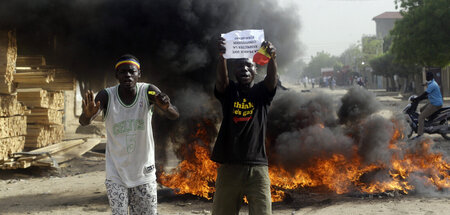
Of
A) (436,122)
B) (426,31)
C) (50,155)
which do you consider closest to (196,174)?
(50,155)

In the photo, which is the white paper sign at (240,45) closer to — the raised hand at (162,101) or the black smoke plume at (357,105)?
the raised hand at (162,101)

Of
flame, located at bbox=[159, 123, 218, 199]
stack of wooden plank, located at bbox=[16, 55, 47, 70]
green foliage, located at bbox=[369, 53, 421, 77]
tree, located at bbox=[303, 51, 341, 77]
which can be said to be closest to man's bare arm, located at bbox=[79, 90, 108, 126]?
flame, located at bbox=[159, 123, 218, 199]

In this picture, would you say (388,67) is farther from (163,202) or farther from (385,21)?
(385,21)

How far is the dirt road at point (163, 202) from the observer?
5.00 m

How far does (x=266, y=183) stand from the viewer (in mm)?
3184

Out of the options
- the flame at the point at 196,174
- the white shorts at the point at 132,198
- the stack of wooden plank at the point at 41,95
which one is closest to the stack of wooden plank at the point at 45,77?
the stack of wooden plank at the point at 41,95

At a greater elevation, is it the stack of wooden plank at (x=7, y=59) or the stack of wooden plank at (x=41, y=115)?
the stack of wooden plank at (x=7, y=59)

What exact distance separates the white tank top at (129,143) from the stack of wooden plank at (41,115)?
6.54 m

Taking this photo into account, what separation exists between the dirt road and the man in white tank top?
2.25 metres

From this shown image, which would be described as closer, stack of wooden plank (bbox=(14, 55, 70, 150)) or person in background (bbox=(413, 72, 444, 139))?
stack of wooden plank (bbox=(14, 55, 70, 150))

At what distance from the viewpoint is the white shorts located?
10.1 feet

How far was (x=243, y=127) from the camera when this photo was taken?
3223mm

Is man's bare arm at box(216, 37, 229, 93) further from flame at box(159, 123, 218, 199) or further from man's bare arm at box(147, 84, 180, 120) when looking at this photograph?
flame at box(159, 123, 218, 199)

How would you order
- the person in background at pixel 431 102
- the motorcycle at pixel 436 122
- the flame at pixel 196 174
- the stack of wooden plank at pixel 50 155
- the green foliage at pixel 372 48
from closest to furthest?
the flame at pixel 196 174
the stack of wooden plank at pixel 50 155
the person in background at pixel 431 102
the motorcycle at pixel 436 122
the green foliage at pixel 372 48
